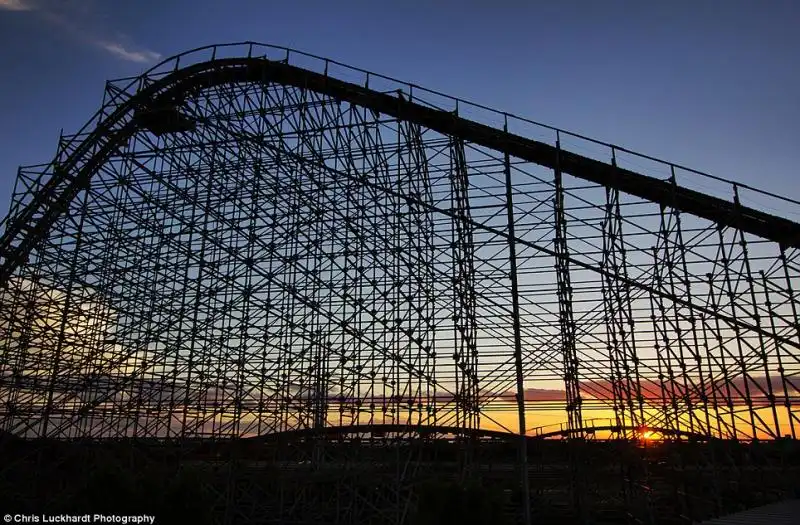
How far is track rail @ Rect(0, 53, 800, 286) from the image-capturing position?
1200 cm

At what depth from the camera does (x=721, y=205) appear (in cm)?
1191

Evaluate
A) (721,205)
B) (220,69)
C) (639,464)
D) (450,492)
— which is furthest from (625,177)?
(220,69)

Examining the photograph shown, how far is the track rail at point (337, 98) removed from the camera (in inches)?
472

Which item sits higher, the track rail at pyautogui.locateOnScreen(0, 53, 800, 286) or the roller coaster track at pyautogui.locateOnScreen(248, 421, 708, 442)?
the track rail at pyautogui.locateOnScreen(0, 53, 800, 286)

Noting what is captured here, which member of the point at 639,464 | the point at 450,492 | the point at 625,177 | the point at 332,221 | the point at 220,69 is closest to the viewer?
the point at 450,492

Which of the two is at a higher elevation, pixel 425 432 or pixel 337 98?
pixel 337 98

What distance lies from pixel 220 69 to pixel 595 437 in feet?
46.8

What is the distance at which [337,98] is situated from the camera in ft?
50.2

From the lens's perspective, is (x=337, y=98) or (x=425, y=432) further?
(x=337, y=98)

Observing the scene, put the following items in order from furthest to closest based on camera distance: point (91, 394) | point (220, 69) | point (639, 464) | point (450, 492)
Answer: point (220, 69), point (91, 394), point (639, 464), point (450, 492)

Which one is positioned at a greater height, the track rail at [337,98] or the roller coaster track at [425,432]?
the track rail at [337,98]

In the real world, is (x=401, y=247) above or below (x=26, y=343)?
above

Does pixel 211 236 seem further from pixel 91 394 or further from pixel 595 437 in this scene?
pixel 595 437

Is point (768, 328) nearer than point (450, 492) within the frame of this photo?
No
